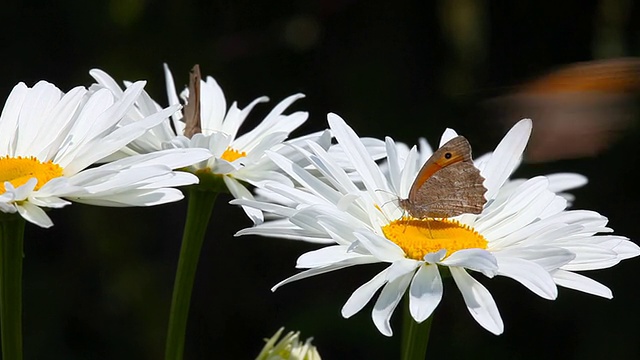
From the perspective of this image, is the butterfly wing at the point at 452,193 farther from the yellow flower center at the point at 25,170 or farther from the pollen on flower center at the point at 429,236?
the yellow flower center at the point at 25,170

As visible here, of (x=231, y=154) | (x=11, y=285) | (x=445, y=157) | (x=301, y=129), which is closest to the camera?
(x=11, y=285)

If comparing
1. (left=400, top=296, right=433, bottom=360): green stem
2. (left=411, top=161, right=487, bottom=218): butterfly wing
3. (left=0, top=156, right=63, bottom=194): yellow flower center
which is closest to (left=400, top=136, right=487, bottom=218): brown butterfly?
(left=411, top=161, right=487, bottom=218): butterfly wing

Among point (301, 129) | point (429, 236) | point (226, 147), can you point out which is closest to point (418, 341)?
point (429, 236)

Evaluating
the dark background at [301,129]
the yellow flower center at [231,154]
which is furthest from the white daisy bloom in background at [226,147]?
the dark background at [301,129]

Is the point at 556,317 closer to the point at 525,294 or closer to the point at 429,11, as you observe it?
the point at 525,294

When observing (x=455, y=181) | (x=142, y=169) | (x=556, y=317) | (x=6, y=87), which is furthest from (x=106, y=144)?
(x=6, y=87)

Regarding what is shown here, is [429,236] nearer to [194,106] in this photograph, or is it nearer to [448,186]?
[448,186]

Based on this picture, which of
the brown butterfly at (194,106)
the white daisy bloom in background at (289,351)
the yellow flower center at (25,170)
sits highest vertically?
the brown butterfly at (194,106)
